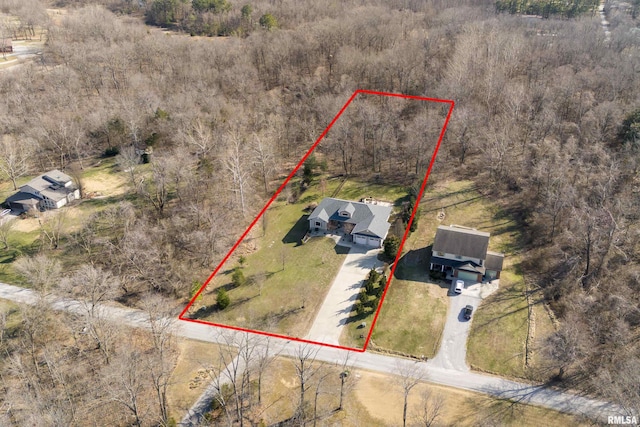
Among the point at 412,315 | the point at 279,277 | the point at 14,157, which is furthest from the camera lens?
the point at 14,157

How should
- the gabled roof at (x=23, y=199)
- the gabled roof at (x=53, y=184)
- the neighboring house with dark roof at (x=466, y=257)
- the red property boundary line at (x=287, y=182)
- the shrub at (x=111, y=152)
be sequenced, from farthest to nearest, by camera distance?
1. the shrub at (x=111, y=152)
2. the gabled roof at (x=53, y=184)
3. the gabled roof at (x=23, y=199)
4. the neighboring house with dark roof at (x=466, y=257)
5. the red property boundary line at (x=287, y=182)

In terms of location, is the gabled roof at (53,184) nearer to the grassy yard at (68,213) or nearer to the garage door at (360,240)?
the grassy yard at (68,213)

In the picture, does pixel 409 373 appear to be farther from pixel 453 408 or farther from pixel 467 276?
pixel 467 276

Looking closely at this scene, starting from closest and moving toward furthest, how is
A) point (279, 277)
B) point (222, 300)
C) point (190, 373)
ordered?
point (190, 373) < point (222, 300) < point (279, 277)

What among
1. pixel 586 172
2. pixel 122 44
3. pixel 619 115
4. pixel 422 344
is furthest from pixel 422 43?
pixel 422 344

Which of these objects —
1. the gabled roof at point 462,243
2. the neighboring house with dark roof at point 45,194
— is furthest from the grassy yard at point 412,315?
the neighboring house with dark roof at point 45,194

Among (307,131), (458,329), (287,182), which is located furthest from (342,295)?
(307,131)

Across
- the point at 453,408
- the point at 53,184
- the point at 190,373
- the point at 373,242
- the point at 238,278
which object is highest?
the point at 53,184
